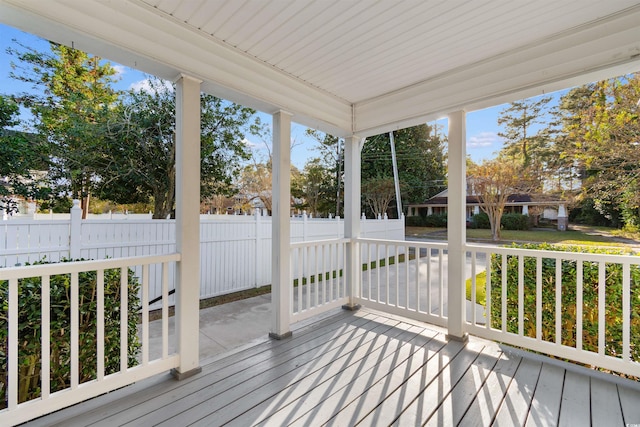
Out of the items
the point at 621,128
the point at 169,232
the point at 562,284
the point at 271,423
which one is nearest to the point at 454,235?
the point at 562,284

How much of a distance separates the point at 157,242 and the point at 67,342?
236cm

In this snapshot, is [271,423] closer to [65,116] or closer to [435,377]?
[435,377]

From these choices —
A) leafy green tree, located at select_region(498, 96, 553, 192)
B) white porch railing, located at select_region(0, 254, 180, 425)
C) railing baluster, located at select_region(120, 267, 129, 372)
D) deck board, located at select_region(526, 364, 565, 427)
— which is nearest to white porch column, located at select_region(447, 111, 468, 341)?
deck board, located at select_region(526, 364, 565, 427)

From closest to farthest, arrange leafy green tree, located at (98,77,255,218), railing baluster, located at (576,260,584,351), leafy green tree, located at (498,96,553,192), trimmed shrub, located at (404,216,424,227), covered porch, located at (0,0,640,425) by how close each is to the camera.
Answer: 1. covered porch, located at (0,0,640,425)
2. railing baluster, located at (576,260,584,351)
3. leafy green tree, located at (498,96,553,192)
4. leafy green tree, located at (98,77,255,218)
5. trimmed shrub, located at (404,216,424,227)

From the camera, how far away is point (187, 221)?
2096 mm

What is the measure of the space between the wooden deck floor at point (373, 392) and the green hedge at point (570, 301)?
1.16 feet

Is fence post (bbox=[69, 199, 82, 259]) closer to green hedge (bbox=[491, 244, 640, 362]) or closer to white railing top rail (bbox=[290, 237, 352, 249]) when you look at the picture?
white railing top rail (bbox=[290, 237, 352, 249])

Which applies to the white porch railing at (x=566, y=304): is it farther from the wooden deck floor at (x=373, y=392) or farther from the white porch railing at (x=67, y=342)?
the white porch railing at (x=67, y=342)

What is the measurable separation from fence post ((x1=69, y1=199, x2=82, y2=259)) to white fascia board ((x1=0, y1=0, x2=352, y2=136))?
7.43 feet

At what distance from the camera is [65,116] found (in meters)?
4.22

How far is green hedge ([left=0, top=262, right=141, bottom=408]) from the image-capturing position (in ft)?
5.41

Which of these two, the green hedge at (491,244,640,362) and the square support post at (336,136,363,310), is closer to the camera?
the green hedge at (491,244,640,362)

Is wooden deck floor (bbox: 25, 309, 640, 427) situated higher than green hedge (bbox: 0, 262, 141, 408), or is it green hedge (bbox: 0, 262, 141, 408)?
green hedge (bbox: 0, 262, 141, 408)

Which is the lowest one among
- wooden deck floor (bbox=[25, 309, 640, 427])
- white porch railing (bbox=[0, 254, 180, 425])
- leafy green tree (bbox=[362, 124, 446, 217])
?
wooden deck floor (bbox=[25, 309, 640, 427])
